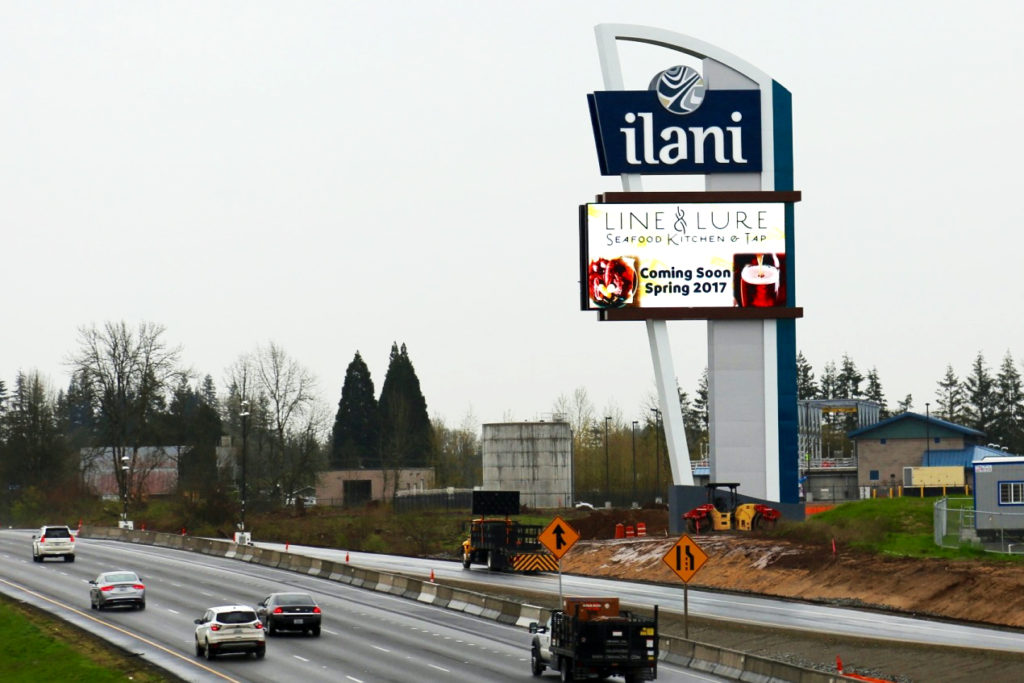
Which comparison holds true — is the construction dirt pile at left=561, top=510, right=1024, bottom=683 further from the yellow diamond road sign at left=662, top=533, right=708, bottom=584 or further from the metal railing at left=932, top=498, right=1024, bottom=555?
the yellow diamond road sign at left=662, top=533, right=708, bottom=584

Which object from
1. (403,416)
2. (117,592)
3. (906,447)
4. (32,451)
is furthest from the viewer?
(403,416)

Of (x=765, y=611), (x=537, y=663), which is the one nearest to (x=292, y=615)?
(x=537, y=663)

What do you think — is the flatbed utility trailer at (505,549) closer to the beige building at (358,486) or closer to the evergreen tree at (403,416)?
the beige building at (358,486)

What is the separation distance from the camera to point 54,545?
245 feet

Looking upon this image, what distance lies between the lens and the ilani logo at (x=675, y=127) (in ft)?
240

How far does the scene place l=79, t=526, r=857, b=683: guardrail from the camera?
35.2 metres

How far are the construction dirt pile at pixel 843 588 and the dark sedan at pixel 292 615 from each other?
12.3m

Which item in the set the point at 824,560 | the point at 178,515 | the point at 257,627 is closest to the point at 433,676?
the point at 257,627

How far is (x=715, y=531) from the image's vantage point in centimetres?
7269

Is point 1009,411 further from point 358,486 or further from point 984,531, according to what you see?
point 984,531

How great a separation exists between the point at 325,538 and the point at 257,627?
2723 inches

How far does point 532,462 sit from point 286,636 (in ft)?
278

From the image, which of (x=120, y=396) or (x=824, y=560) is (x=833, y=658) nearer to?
(x=824, y=560)

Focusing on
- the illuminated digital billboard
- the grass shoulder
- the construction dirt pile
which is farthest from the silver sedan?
the illuminated digital billboard
